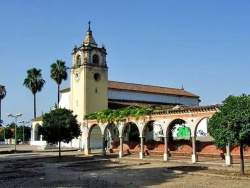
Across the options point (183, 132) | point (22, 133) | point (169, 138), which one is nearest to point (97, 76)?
point (183, 132)

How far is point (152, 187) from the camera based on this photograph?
20969mm

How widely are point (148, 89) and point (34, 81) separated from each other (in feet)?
69.9

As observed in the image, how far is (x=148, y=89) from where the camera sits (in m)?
79.7

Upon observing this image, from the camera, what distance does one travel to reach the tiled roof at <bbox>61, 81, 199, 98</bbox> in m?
74.8

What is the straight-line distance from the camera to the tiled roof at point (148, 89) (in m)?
75.0

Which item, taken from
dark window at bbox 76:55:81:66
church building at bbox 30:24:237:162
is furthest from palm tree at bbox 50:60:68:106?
dark window at bbox 76:55:81:66

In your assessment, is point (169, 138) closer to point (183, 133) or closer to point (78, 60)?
point (78, 60)

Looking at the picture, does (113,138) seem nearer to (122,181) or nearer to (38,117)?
(38,117)

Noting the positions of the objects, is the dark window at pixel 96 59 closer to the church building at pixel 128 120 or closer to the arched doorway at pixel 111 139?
the church building at pixel 128 120

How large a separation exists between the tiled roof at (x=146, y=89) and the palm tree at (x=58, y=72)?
3411 mm

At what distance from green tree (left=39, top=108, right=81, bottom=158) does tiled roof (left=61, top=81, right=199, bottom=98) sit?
2900 centimetres

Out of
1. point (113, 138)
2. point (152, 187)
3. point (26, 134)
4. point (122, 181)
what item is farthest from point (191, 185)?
point (26, 134)

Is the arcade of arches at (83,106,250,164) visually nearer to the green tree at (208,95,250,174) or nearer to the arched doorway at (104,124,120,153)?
the arched doorway at (104,124,120,153)

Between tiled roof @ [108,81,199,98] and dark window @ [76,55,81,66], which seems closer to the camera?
dark window @ [76,55,81,66]
